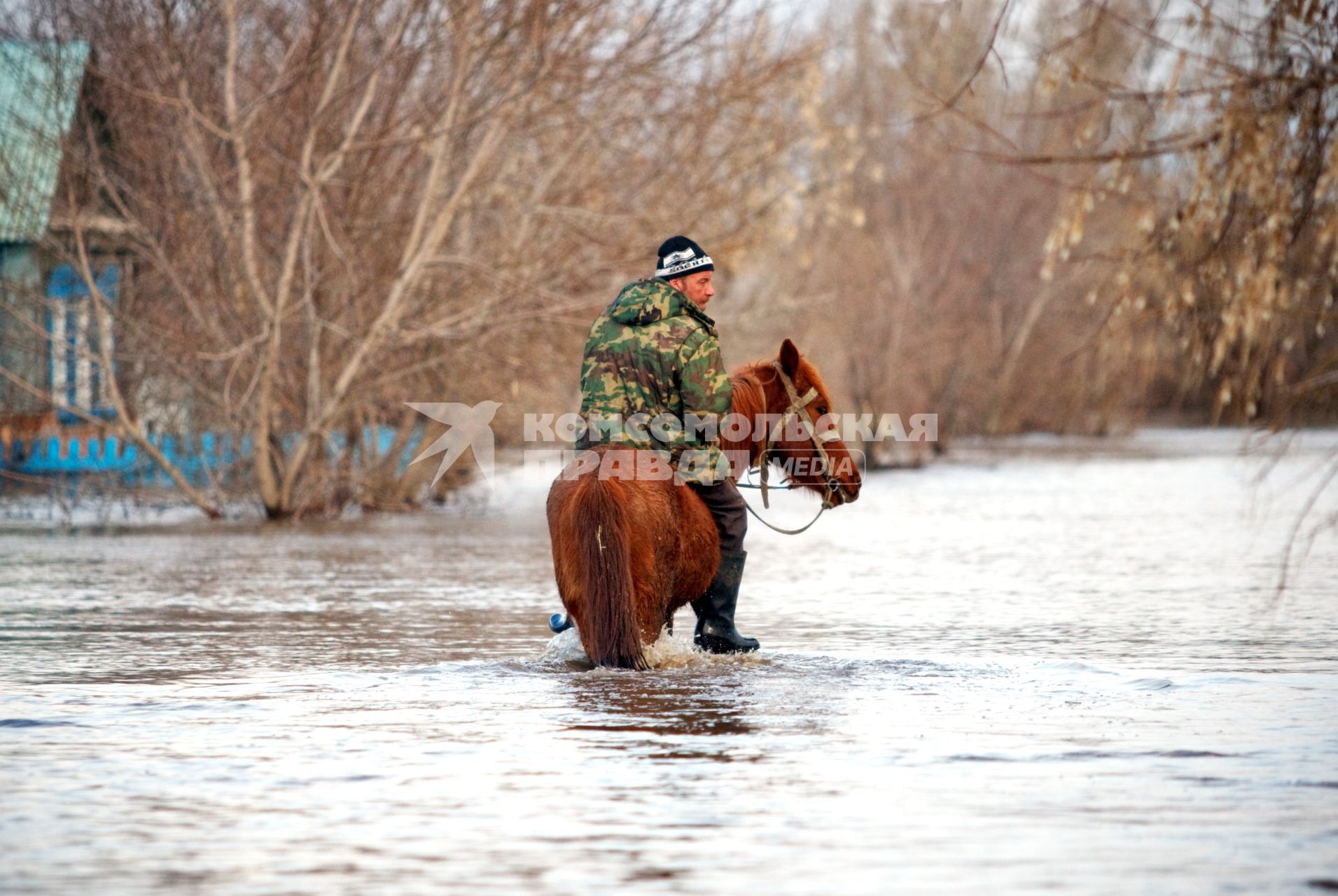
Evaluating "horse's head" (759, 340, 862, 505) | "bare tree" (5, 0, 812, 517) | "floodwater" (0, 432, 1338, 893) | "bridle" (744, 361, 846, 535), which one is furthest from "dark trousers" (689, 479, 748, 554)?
"bare tree" (5, 0, 812, 517)

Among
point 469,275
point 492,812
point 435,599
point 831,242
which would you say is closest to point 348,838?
point 492,812

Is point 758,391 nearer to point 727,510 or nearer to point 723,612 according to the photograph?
point 727,510

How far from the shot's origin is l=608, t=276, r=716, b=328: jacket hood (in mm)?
9102

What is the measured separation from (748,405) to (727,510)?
537 mm

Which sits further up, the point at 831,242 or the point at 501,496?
the point at 831,242

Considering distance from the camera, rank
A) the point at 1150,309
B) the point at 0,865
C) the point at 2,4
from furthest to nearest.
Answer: the point at 2,4 → the point at 1150,309 → the point at 0,865

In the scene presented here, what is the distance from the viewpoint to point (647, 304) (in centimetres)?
912

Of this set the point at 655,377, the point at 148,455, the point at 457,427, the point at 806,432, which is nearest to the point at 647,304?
the point at 655,377

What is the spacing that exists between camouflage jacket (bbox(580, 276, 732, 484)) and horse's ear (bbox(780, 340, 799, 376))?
0.50m

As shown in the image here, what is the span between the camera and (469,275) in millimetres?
22156

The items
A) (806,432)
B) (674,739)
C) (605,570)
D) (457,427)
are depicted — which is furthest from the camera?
(457,427)

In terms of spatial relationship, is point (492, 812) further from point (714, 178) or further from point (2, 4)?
point (714, 178)

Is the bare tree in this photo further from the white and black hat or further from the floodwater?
the white and black hat

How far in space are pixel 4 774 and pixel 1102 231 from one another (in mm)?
48807
